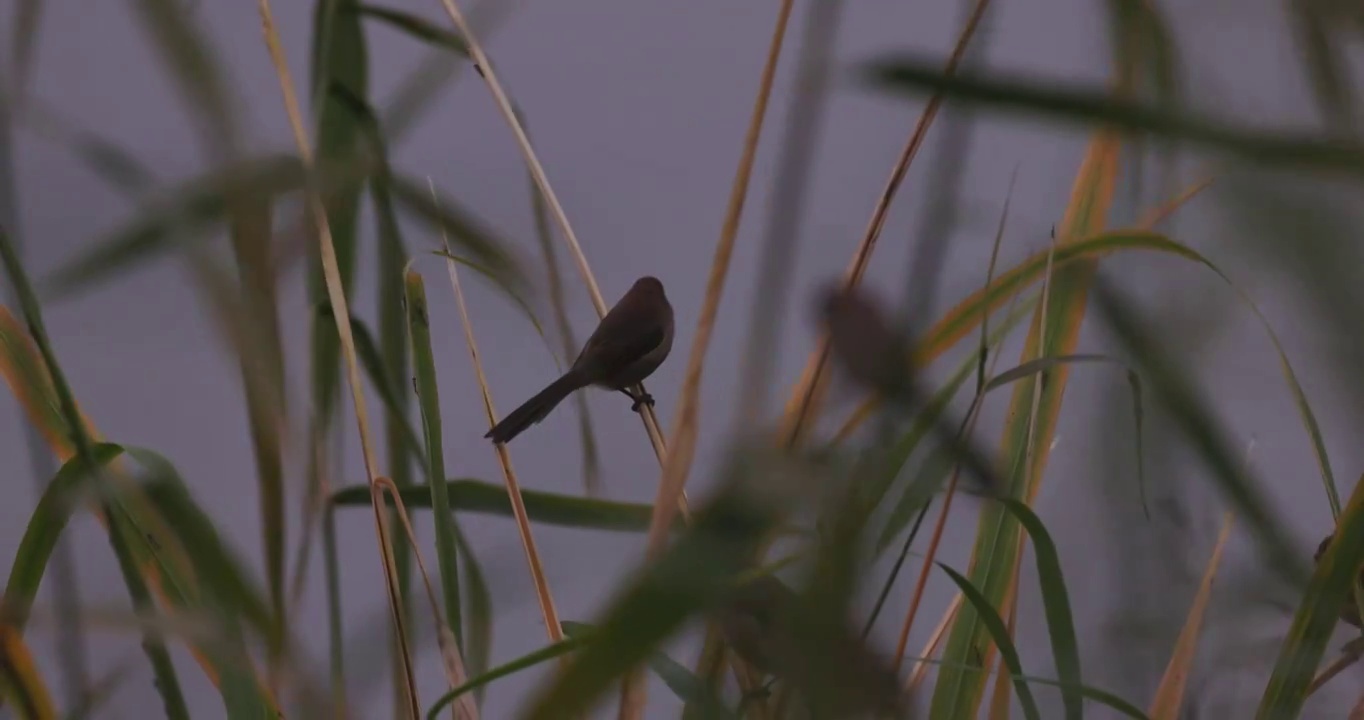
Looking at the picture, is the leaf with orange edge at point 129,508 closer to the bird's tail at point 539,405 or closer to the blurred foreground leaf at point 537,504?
the blurred foreground leaf at point 537,504

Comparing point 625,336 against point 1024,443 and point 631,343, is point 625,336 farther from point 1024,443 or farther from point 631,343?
point 1024,443

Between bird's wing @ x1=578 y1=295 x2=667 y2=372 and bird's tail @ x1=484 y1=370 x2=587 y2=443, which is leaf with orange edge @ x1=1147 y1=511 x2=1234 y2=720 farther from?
bird's wing @ x1=578 y1=295 x2=667 y2=372

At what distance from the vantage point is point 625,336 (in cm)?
129

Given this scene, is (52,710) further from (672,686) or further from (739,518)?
(739,518)

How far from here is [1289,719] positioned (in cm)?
43

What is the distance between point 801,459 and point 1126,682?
0.26 meters

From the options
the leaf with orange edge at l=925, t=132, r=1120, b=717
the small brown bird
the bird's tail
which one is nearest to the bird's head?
the small brown bird

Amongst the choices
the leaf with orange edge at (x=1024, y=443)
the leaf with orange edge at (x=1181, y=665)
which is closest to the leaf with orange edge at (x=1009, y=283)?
the leaf with orange edge at (x=1024, y=443)

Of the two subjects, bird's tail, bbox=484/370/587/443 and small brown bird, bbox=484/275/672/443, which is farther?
small brown bird, bbox=484/275/672/443

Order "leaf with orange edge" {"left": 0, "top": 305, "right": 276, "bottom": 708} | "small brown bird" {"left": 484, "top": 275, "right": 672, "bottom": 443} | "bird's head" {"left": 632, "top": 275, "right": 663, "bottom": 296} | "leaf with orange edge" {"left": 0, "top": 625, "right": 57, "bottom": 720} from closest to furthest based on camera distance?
1. "leaf with orange edge" {"left": 0, "top": 625, "right": 57, "bottom": 720}
2. "leaf with orange edge" {"left": 0, "top": 305, "right": 276, "bottom": 708}
3. "small brown bird" {"left": 484, "top": 275, "right": 672, "bottom": 443}
4. "bird's head" {"left": 632, "top": 275, "right": 663, "bottom": 296}

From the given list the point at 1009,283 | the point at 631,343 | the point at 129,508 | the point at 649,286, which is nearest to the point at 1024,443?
the point at 1009,283

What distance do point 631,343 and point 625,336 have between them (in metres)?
0.01

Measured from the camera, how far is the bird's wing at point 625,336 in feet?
4.01

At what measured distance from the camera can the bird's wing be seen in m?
1.22
